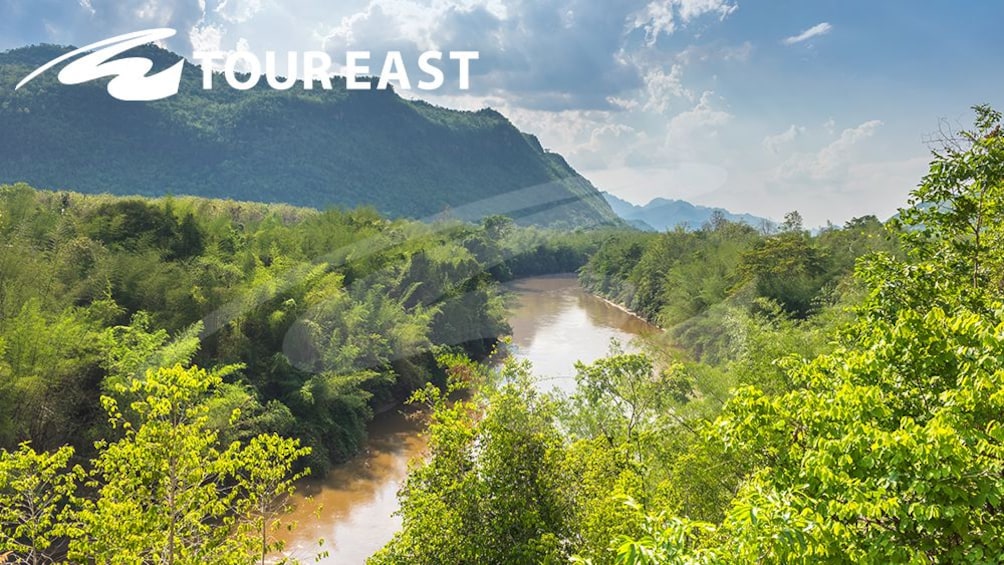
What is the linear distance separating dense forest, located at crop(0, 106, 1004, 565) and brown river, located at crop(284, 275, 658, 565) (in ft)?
3.08

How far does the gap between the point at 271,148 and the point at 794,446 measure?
13275cm

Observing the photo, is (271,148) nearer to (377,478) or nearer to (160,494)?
(377,478)

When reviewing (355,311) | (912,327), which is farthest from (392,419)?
(912,327)

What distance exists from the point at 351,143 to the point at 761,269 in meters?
123

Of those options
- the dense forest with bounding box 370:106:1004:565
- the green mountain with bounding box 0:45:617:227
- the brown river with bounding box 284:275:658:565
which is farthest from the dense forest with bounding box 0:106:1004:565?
the green mountain with bounding box 0:45:617:227

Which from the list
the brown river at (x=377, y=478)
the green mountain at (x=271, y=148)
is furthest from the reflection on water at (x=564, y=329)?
the green mountain at (x=271, y=148)

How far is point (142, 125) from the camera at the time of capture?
336ft

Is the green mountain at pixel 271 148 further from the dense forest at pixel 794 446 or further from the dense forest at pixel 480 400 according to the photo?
the dense forest at pixel 794 446

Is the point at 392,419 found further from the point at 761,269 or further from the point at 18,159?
the point at 18,159

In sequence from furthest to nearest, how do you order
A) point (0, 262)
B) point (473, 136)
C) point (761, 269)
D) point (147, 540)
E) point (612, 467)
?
point (473, 136) → point (761, 269) → point (0, 262) → point (612, 467) → point (147, 540)

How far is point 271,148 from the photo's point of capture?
408ft

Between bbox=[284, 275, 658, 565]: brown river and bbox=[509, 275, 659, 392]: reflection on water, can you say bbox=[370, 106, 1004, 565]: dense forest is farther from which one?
bbox=[509, 275, 659, 392]: reflection on water

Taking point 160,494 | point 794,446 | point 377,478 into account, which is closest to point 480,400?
point 160,494

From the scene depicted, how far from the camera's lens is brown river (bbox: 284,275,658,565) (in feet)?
54.7
